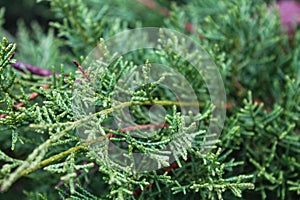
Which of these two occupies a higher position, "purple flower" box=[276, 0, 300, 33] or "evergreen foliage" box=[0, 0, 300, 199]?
"purple flower" box=[276, 0, 300, 33]

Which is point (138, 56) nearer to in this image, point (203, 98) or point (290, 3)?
point (203, 98)

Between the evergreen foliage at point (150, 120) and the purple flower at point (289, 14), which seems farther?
the purple flower at point (289, 14)

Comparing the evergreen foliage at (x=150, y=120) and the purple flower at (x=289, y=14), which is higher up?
the purple flower at (x=289, y=14)

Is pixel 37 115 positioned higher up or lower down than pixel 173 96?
lower down

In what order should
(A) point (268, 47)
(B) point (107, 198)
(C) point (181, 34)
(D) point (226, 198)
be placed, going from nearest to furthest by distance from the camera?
(B) point (107, 198), (D) point (226, 198), (C) point (181, 34), (A) point (268, 47)

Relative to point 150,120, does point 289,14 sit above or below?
above

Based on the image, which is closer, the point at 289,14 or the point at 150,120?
the point at 150,120

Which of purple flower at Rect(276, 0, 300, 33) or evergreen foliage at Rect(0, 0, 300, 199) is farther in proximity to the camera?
purple flower at Rect(276, 0, 300, 33)

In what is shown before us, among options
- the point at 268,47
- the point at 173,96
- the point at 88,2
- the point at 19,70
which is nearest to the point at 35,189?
the point at 19,70
